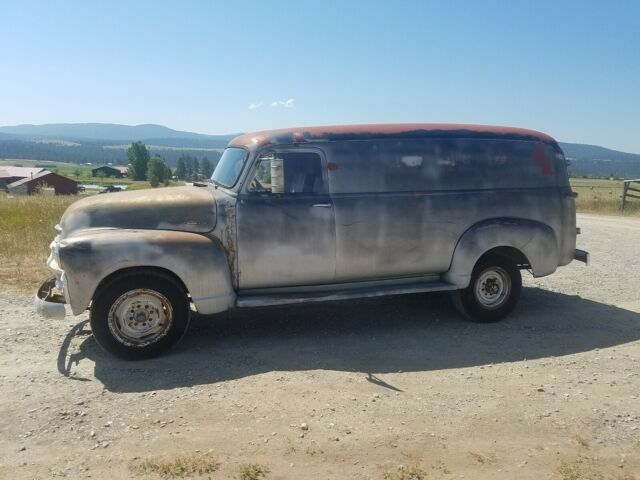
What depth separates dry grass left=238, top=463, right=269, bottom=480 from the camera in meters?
3.35

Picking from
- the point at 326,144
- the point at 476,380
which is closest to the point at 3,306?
the point at 326,144

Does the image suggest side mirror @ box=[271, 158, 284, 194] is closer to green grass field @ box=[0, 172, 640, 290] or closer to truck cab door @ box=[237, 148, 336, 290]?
truck cab door @ box=[237, 148, 336, 290]

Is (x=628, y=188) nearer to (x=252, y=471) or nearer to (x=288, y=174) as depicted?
(x=288, y=174)

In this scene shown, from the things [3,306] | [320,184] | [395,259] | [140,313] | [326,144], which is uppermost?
[326,144]

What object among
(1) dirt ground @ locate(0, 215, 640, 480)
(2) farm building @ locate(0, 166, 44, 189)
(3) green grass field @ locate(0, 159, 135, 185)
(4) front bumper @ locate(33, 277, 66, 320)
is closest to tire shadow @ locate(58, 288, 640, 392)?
(1) dirt ground @ locate(0, 215, 640, 480)

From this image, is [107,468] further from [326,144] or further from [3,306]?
[3,306]

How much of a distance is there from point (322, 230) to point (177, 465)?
2972 mm

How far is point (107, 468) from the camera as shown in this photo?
3465 millimetres

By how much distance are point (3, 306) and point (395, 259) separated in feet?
17.3

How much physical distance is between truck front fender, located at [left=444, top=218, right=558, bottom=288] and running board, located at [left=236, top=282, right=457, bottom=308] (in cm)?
25

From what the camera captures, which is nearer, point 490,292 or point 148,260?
point 148,260

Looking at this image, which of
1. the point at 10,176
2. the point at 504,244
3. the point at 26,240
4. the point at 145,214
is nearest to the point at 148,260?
the point at 145,214

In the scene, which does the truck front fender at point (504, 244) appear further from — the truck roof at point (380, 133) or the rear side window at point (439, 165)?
the truck roof at point (380, 133)

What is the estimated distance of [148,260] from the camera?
16.7 ft
